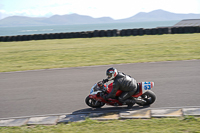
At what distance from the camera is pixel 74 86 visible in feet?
32.8

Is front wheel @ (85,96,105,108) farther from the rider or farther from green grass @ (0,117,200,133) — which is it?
green grass @ (0,117,200,133)

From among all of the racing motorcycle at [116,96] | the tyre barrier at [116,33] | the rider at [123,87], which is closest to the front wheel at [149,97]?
the racing motorcycle at [116,96]

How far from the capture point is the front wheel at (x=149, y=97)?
7.44 m

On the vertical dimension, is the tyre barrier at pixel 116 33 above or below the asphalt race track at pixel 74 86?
above

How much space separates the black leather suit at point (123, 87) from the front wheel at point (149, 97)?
382 mm

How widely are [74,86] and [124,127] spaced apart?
177 inches

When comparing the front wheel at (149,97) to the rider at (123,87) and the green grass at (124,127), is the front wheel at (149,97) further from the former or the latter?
the green grass at (124,127)

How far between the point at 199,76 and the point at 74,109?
5567 mm

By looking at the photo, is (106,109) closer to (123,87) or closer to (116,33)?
(123,87)

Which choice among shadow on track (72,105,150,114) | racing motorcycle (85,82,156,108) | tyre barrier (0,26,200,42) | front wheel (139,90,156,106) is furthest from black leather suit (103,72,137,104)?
tyre barrier (0,26,200,42)

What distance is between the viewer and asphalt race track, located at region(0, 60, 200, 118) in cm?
775

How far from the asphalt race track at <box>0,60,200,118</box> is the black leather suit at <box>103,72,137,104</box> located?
428 millimetres

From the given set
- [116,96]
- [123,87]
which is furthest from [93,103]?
[123,87]

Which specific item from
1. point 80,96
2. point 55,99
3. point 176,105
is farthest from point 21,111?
point 176,105
